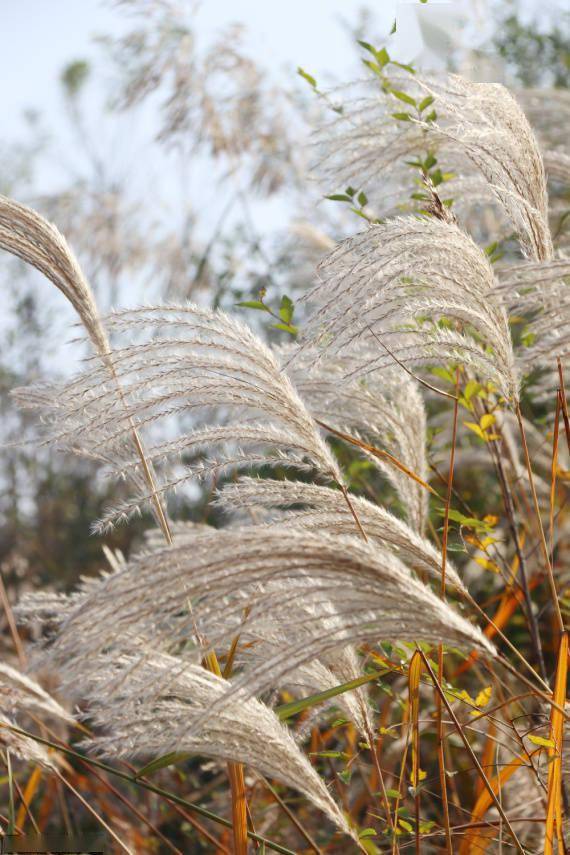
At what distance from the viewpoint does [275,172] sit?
4918 millimetres

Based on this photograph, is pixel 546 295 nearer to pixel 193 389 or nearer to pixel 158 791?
pixel 193 389

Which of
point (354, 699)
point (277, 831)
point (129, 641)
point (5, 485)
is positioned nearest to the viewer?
point (129, 641)

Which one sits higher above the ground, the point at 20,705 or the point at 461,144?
the point at 461,144

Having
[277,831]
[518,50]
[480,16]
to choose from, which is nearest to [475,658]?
[277,831]

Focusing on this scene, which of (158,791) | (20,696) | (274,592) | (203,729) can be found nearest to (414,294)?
(274,592)

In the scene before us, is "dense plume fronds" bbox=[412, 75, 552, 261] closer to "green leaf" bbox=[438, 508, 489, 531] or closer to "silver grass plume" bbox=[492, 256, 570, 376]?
"silver grass plume" bbox=[492, 256, 570, 376]

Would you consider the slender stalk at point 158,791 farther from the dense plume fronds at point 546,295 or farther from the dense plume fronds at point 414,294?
the dense plume fronds at point 546,295

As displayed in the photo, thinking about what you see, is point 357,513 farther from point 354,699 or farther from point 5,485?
point 5,485

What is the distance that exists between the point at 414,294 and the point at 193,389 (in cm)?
37

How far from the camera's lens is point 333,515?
58.7 inches

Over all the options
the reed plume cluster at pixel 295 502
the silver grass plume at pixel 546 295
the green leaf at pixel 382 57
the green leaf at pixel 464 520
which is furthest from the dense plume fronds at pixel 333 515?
the green leaf at pixel 382 57

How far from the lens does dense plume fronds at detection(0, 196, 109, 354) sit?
5.28ft

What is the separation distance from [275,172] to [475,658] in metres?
3.31

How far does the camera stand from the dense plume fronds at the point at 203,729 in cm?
130
